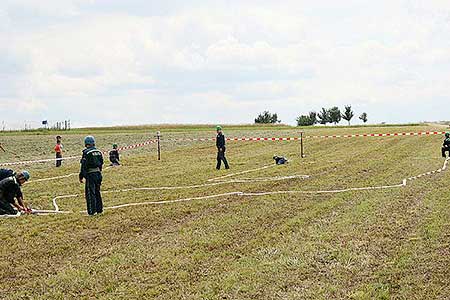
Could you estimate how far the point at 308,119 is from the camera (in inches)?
5551

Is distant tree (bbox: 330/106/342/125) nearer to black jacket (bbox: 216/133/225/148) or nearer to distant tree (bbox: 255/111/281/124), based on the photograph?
distant tree (bbox: 255/111/281/124)

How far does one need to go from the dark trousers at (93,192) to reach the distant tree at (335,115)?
438 ft

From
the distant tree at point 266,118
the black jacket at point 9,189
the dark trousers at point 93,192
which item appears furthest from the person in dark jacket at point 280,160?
the distant tree at point 266,118

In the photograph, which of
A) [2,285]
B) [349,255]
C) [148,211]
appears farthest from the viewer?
[148,211]

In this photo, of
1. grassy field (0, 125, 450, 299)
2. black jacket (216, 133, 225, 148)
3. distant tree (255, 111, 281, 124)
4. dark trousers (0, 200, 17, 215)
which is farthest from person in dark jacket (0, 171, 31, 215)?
distant tree (255, 111, 281, 124)

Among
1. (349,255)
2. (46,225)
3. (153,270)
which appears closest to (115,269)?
(153,270)

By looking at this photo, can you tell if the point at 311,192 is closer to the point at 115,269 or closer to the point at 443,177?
the point at 443,177

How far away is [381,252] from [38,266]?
14.7ft

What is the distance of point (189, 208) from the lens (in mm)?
12969

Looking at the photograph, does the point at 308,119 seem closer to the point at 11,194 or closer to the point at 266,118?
the point at 266,118

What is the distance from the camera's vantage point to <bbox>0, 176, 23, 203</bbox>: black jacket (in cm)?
1288

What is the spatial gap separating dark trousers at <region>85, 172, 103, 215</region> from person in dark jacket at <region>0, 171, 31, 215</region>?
4.53 feet

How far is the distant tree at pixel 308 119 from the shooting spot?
458 feet

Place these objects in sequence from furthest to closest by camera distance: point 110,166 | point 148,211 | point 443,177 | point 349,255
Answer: point 110,166
point 443,177
point 148,211
point 349,255
